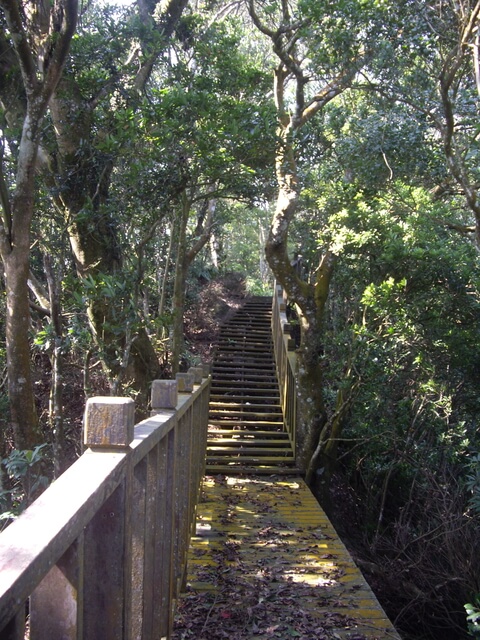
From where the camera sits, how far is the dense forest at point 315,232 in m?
5.79

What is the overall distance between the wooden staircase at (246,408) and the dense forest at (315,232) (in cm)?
75

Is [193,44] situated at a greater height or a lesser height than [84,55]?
greater

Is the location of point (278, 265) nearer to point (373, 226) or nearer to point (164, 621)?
point (373, 226)

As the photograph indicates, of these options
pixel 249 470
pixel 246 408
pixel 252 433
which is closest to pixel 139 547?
pixel 249 470

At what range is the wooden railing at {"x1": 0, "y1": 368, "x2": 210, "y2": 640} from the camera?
31.7 inches

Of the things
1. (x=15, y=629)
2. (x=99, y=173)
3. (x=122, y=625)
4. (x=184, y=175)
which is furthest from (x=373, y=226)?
(x=15, y=629)

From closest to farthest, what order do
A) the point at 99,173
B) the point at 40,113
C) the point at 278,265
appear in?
1. the point at 40,113
2. the point at 99,173
3. the point at 278,265

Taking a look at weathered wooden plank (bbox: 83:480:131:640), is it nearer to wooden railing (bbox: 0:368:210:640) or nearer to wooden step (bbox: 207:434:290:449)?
wooden railing (bbox: 0:368:210:640)

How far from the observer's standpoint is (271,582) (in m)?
4.34

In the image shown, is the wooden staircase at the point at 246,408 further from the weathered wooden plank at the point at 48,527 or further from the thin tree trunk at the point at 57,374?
the weathered wooden plank at the point at 48,527

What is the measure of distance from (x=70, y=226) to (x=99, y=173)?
753mm

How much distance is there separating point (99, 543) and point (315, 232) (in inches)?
351

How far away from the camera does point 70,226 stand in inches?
278

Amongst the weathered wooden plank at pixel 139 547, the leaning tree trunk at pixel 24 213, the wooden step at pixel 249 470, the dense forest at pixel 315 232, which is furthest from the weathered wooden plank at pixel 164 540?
the wooden step at pixel 249 470
